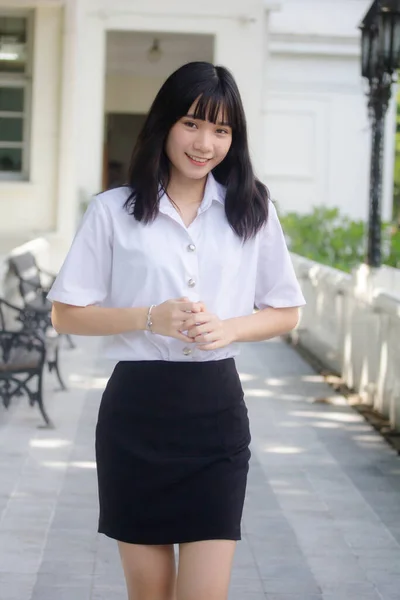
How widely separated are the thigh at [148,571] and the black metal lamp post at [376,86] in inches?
252

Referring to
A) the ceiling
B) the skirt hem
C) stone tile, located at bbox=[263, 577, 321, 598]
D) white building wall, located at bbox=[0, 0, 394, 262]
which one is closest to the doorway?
the ceiling

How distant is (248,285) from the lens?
119 inches

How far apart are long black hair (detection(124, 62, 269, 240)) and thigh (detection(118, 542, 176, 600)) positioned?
2.69 ft

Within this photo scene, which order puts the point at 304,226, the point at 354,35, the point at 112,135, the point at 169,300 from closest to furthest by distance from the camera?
1. the point at 169,300
2. the point at 304,226
3. the point at 354,35
4. the point at 112,135

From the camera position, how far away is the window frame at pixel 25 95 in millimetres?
14281

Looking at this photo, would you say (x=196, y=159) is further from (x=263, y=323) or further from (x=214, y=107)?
(x=263, y=323)

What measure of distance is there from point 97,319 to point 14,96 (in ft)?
39.4

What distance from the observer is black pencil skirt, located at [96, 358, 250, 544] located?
2.91 meters

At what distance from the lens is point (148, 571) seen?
2.93m

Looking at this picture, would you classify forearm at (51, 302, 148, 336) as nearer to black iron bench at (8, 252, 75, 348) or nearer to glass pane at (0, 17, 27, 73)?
black iron bench at (8, 252, 75, 348)

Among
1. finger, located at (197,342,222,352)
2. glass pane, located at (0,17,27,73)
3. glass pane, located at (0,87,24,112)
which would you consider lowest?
finger, located at (197,342,222,352)

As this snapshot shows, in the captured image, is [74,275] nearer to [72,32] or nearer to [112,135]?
[72,32]

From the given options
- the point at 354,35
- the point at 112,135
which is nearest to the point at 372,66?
the point at 354,35

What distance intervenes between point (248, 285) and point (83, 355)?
8.33 meters
